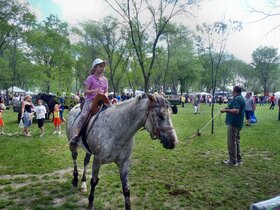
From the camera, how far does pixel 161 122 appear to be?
3781mm

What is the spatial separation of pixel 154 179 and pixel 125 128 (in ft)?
8.99

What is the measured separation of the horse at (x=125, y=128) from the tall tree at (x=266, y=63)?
252 ft

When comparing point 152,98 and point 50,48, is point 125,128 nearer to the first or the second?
point 152,98

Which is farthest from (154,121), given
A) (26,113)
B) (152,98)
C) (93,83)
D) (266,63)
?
(266,63)

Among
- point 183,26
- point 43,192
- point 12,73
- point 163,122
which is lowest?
point 43,192

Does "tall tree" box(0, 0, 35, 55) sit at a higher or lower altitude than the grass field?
higher

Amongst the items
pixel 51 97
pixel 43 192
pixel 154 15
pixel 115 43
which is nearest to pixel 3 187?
pixel 43 192

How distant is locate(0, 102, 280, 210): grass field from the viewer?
17.0 ft

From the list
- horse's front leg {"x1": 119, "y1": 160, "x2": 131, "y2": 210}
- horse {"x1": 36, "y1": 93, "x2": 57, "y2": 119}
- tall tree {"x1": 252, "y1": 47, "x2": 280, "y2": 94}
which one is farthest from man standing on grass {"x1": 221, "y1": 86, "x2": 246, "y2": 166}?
tall tree {"x1": 252, "y1": 47, "x2": 280, "y2": 94}

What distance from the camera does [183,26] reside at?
36875mm

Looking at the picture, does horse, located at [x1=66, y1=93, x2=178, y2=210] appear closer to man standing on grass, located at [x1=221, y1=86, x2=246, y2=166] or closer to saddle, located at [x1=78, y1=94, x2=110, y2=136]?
saddle, located at [x1=78, y1=94, x2=110, y2=136]

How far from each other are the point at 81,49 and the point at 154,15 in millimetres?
22673

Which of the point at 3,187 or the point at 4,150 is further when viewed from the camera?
the point at 4,150

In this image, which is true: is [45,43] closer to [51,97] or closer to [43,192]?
[51,97]
